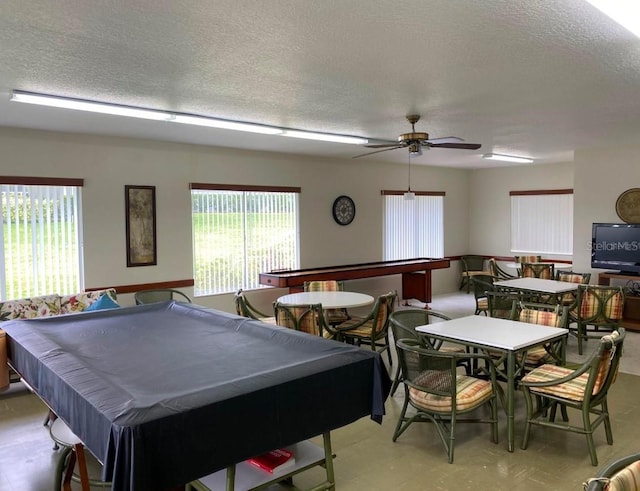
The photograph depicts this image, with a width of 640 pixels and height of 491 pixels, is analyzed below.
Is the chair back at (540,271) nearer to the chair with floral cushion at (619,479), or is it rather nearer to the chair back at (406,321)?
the chair back at (406,321)

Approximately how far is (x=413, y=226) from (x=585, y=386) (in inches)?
266

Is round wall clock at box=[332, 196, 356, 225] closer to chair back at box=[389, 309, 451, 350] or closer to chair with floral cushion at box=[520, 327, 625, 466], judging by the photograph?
chair back at box=[389, 309, 451, 350]

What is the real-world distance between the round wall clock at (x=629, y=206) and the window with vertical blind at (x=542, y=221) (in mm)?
1973

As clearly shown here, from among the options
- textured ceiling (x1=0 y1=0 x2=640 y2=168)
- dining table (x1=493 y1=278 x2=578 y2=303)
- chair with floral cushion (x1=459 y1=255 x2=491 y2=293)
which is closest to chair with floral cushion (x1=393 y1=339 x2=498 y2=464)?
textured ceiling (x1=0 y1=0 x2=640 y2=168)

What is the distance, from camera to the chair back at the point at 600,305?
5391 mm

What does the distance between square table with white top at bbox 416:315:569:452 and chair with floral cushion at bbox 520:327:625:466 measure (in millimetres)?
135

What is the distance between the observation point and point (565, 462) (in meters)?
3.17

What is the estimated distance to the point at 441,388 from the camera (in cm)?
321

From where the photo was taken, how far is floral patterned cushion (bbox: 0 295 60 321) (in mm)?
4793

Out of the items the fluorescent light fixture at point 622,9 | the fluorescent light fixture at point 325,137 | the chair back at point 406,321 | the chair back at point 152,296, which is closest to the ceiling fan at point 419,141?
the fluorescent light fixture at point 325,137

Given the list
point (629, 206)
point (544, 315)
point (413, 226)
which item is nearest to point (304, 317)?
point (544, 315)

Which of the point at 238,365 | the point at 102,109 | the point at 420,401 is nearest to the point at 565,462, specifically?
the point at 420,401

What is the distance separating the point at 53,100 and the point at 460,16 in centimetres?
319

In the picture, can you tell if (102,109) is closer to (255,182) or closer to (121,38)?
(121,38)
